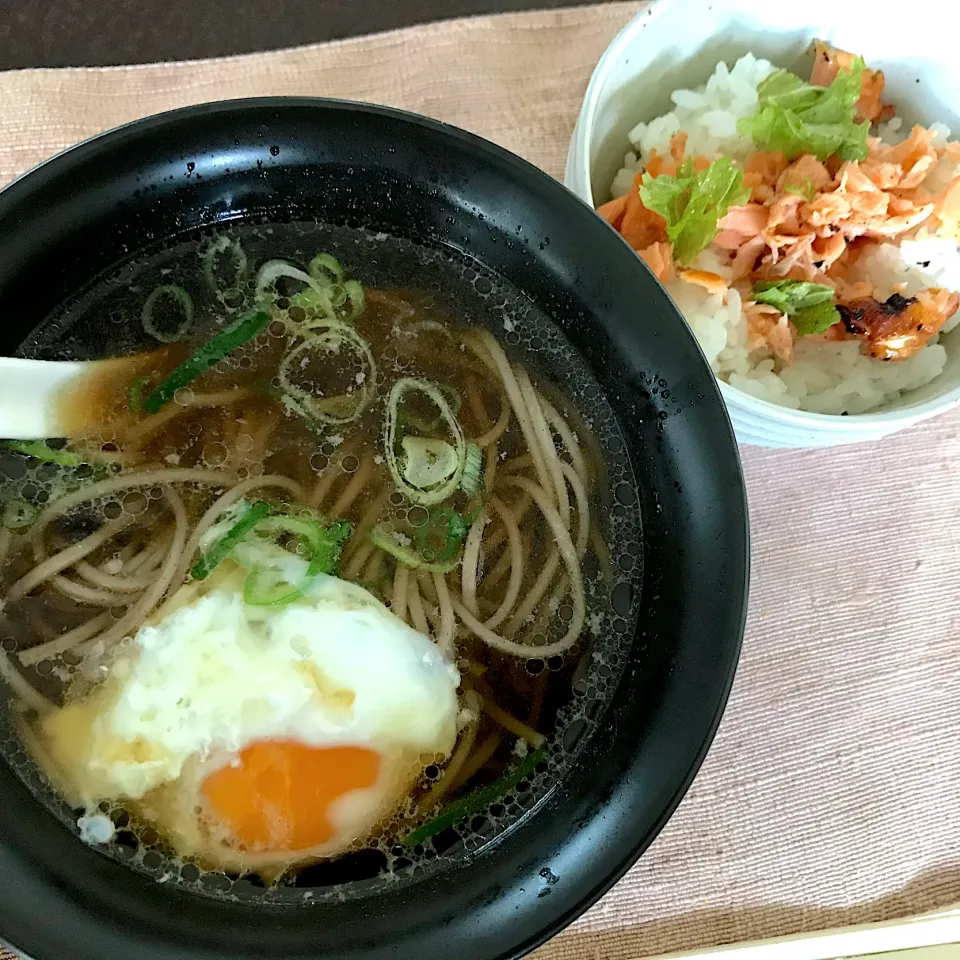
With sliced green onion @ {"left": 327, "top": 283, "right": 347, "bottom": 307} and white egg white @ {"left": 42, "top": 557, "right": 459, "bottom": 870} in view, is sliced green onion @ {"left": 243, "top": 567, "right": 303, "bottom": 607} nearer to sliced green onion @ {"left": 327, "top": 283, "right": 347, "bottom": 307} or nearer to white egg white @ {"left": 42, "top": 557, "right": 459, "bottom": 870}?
white egg white @ {"left": 42, "top": 557, "right": 459, "bottom": 870}

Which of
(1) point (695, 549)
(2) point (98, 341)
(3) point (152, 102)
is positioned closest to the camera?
(1) point (695, 549)

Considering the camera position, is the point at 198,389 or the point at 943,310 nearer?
the point at 198,389

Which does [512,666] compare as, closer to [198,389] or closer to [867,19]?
[198,389]

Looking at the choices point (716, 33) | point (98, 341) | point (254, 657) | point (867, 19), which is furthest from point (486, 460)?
point (867, 19)

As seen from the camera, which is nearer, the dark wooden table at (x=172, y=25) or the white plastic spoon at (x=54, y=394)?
the white plastic spoon at (x=54, y=394)

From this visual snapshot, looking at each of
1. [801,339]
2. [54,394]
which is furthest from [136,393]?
[801,339]

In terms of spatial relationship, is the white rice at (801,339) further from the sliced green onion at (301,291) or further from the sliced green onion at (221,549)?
the sliced green onion at (221,549)

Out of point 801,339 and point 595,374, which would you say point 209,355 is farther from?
point 801,339

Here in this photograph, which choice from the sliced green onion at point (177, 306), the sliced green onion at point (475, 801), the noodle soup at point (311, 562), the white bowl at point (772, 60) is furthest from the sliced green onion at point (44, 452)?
the white bowl at point (772, 60)
